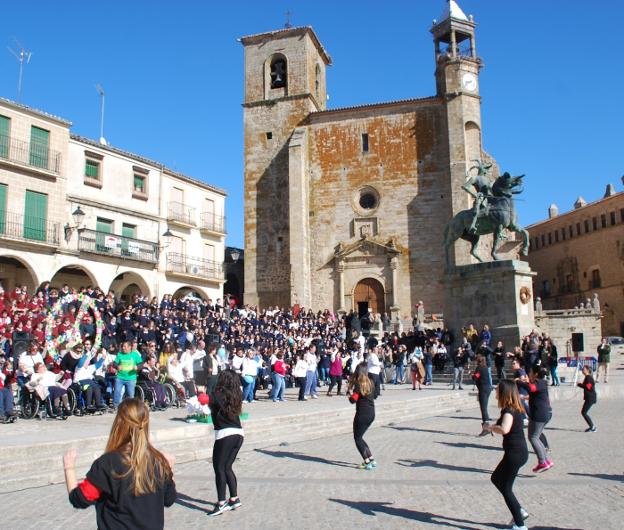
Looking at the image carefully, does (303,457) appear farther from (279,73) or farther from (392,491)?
(279,73)

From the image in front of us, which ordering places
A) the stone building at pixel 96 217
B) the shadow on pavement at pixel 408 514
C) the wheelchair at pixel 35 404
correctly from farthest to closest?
the stone building at pixel 96 217
the wheelchair at pixel 35 404
the shadow on pavement at pixel 408 514

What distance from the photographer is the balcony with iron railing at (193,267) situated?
31.2m

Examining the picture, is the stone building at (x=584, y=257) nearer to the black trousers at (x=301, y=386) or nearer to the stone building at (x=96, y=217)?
the stone building at (x=96, y=217)

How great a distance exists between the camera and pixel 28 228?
24.4m

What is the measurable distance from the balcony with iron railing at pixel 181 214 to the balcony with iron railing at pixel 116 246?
220 centimetres

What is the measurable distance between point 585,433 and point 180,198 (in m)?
25.2

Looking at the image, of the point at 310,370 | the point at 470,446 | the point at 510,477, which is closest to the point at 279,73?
the point at 310,370

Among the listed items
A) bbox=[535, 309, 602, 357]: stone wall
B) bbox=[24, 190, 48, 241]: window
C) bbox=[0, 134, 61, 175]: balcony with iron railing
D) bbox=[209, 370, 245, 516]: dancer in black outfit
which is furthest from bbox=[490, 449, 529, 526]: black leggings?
bbox=[535, 309, 602, 357]: stone wall

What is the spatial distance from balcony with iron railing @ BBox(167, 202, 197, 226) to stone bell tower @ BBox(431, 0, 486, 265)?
44.2 ft

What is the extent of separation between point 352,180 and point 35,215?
1772 cm

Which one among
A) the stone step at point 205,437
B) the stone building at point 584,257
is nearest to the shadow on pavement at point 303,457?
the stone step at point 205,437

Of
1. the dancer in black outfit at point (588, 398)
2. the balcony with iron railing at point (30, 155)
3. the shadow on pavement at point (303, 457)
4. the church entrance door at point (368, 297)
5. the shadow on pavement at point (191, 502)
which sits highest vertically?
the balcony with iron railing at point (30, 155)

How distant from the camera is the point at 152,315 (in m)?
18.7

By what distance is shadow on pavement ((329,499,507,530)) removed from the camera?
557 cm
